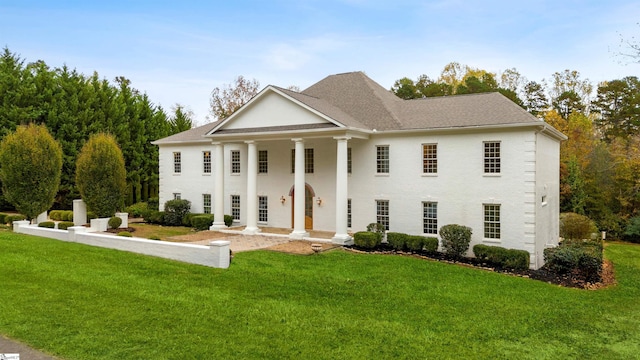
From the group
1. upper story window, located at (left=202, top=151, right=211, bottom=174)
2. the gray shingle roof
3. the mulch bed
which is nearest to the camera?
the mulch bed

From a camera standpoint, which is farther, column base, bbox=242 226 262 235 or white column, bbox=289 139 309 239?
column base, bbox=242 226 262 235

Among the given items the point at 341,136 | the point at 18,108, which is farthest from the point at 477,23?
the point at 18,108

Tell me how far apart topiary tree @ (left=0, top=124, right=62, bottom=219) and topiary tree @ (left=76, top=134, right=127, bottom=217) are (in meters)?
1.63

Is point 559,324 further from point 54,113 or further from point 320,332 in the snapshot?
point 54,113

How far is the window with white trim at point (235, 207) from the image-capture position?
29.4 m

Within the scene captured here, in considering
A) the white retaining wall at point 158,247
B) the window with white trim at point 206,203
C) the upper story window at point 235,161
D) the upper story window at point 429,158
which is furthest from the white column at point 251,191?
the upper story window at point 429,158

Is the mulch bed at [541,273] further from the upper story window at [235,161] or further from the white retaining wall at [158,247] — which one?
the upper story window at [235,161]

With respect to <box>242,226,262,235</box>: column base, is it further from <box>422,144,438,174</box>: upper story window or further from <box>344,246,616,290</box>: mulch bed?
<box>422,144,438,174</box>: upper story window

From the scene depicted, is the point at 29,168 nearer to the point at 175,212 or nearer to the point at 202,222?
the point at 175,212

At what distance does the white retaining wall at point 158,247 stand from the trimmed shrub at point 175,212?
8.16 meters

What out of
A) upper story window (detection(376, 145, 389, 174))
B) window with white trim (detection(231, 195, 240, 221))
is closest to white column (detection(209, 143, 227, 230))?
window with white trim (detection(231, 195, 240, 221))

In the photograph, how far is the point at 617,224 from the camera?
3525 cm

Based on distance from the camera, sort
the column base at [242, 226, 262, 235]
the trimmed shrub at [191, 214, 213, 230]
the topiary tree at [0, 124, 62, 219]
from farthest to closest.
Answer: the trimmed shrub at [191, 214, 213, 230], the column base at [242, 226, 262, 235], the topiary tree at [0, 124, 62, 219]

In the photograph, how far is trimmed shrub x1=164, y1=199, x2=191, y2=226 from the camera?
30.2m
